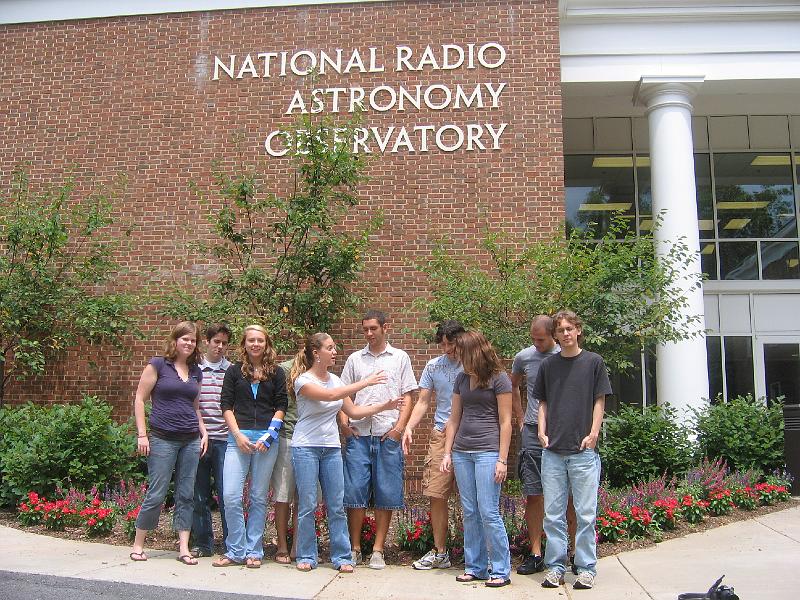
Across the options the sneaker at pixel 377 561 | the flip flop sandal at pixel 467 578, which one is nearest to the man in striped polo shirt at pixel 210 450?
the sneaker at pixel 377 561

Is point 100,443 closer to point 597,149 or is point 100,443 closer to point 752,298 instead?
point 597,149

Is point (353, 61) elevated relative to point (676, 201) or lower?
elevated

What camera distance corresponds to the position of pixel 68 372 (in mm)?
10859

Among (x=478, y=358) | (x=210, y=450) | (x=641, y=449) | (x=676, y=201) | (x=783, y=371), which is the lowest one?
(x=641, y=449)

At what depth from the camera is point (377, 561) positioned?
588 cm

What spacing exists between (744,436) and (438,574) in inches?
194

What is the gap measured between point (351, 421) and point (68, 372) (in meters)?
6.43

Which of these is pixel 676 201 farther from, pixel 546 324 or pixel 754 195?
pixel 546 324

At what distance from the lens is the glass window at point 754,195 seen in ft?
48.0

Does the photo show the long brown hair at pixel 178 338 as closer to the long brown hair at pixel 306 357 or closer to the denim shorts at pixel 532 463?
the long brown hair at pixel 306 357

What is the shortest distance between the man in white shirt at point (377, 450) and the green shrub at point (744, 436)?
15.3 ft

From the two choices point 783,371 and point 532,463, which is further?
point 783,371

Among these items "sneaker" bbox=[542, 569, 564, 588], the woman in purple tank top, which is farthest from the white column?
the woman in purple tank top

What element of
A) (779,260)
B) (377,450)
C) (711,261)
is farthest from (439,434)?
(779,260)
